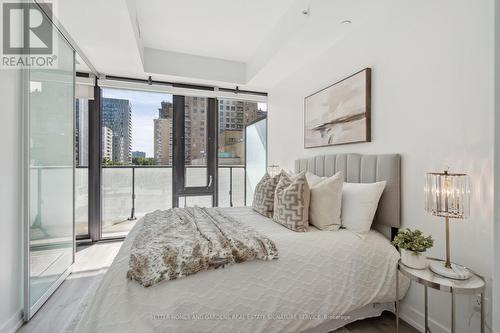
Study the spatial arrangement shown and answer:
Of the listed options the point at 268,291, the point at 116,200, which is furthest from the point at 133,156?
the point at 268,291

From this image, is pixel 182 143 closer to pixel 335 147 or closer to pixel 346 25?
pixel 335 147

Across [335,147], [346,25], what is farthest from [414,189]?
[346,25]

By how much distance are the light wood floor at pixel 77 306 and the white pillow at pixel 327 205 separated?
72 cm

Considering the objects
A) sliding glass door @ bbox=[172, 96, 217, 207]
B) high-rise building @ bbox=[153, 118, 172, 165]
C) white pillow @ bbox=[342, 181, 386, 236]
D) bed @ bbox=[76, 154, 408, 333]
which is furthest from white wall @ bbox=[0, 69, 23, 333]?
white pillow @ bbox=[342, 181, 386, 236]

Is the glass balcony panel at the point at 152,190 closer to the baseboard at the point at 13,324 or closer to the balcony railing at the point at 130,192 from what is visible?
the balcony railing at the point at 130,192

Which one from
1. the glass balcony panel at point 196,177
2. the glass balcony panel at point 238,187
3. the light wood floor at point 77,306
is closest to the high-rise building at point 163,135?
the glass balcony panel at point 196,177

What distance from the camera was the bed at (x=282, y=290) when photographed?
114 centimetres

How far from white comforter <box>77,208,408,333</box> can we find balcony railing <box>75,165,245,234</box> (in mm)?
2333

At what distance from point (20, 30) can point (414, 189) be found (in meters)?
3.15

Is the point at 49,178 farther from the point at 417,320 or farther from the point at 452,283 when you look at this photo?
the point at 417,320

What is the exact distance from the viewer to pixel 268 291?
1.37 metres

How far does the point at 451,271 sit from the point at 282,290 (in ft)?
3.02

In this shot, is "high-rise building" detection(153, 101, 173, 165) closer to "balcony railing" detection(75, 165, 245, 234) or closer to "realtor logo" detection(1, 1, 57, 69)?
"balcony railing" detection(75, 165, 245, 234)

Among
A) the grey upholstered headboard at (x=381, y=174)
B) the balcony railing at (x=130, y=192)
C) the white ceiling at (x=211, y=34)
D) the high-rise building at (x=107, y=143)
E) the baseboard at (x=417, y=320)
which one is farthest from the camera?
the high-rise building at (x=107, y=143)
